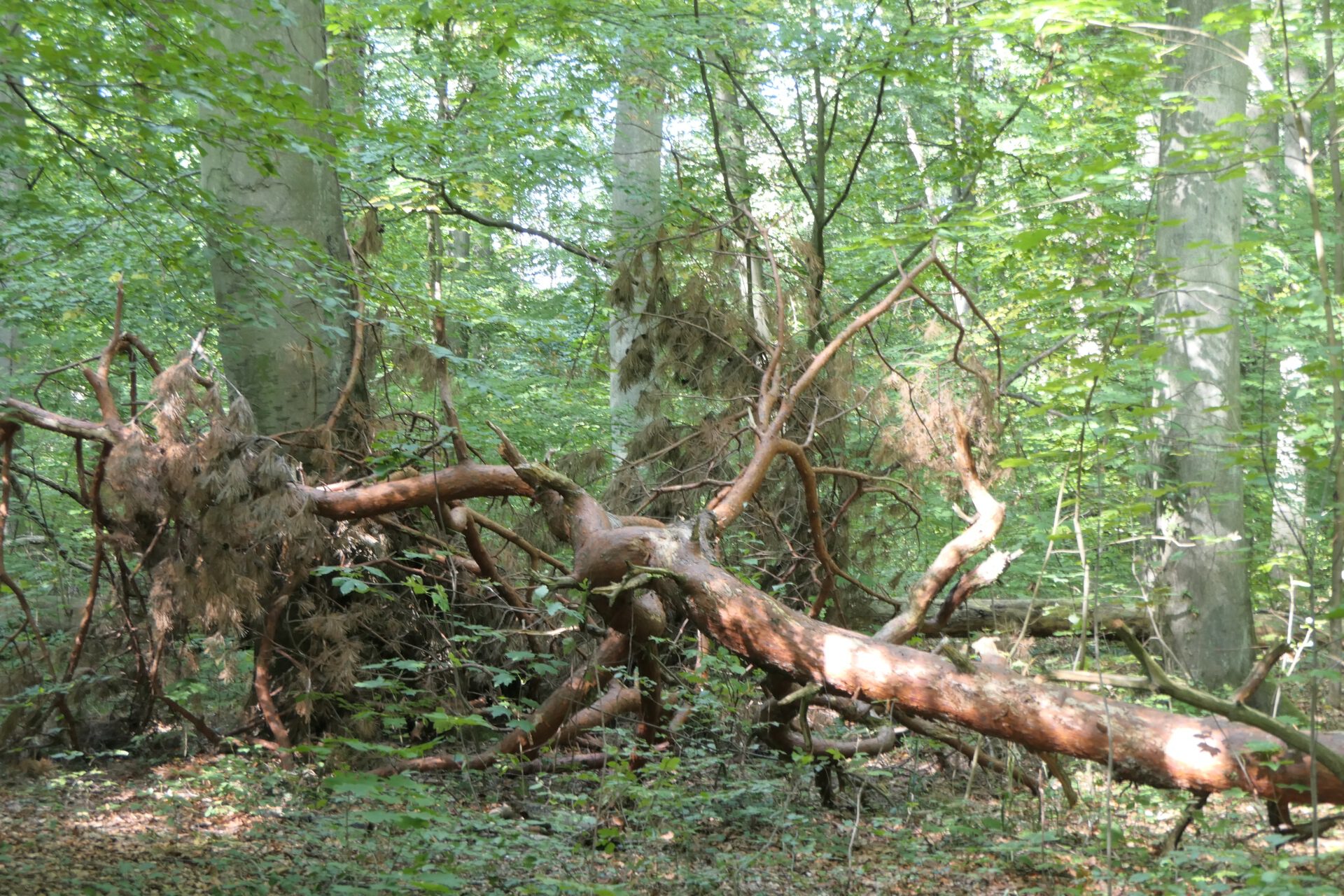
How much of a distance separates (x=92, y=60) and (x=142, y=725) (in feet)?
13.1

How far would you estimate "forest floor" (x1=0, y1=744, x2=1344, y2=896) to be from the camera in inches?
147

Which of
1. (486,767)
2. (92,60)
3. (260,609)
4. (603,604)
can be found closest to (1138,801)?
(603,604)

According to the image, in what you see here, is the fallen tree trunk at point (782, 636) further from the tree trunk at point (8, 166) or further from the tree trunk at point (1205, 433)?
the tree trunk at point (1205, 433)

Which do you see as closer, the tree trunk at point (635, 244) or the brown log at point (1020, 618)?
the tree trunk at point (635, 244)

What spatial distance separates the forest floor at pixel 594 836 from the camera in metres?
3.74

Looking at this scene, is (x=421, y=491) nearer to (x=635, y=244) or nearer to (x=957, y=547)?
(x=957, y=547)

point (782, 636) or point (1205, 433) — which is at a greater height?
point (1205, 433)

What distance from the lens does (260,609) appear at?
5230 mm

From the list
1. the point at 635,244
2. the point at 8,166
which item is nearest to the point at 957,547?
the point at 635,244

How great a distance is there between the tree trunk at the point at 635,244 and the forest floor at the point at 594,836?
2990 millimetres

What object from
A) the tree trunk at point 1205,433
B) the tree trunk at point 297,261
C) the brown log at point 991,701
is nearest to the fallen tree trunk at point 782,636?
the brown log at point 991,701

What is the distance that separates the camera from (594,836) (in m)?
4.41

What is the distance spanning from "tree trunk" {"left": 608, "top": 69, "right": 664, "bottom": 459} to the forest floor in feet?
9.81

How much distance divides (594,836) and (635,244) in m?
4.80
